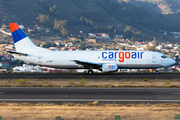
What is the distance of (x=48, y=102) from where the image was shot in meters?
18.5

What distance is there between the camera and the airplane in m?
38.5

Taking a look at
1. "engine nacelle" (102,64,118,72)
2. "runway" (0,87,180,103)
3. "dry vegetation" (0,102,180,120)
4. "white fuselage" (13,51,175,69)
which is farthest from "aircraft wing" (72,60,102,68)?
"dry vegetation" (0,102,180,120)

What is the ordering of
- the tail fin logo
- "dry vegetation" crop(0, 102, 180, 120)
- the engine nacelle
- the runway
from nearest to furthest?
"dry vegetation" crop(0, 102, 180, 120), the runway, the engine nacelle, the tail fin logo

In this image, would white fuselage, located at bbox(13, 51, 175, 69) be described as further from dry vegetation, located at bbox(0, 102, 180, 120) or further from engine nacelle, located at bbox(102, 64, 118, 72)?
dry vegetation, located at bbox(0, 102, 180, 120)

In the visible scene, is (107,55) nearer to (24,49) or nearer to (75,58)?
(75,58)

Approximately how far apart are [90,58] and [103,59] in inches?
82.5

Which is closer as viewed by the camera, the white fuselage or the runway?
the runway

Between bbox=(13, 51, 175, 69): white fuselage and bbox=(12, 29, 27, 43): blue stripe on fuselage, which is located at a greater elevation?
bbox=(12, 29, 27, 43): blue stripe on fuselage

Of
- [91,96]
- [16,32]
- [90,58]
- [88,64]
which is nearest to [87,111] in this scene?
[91,96]

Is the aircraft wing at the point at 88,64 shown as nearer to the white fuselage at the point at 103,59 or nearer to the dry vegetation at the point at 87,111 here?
the white fuselage at the point at 103,59

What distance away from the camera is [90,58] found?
128 feet

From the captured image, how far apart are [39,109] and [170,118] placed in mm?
8109

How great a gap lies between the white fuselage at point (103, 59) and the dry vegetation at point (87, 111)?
69.9ft

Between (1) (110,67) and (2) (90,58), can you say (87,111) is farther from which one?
(2) (90,58)
